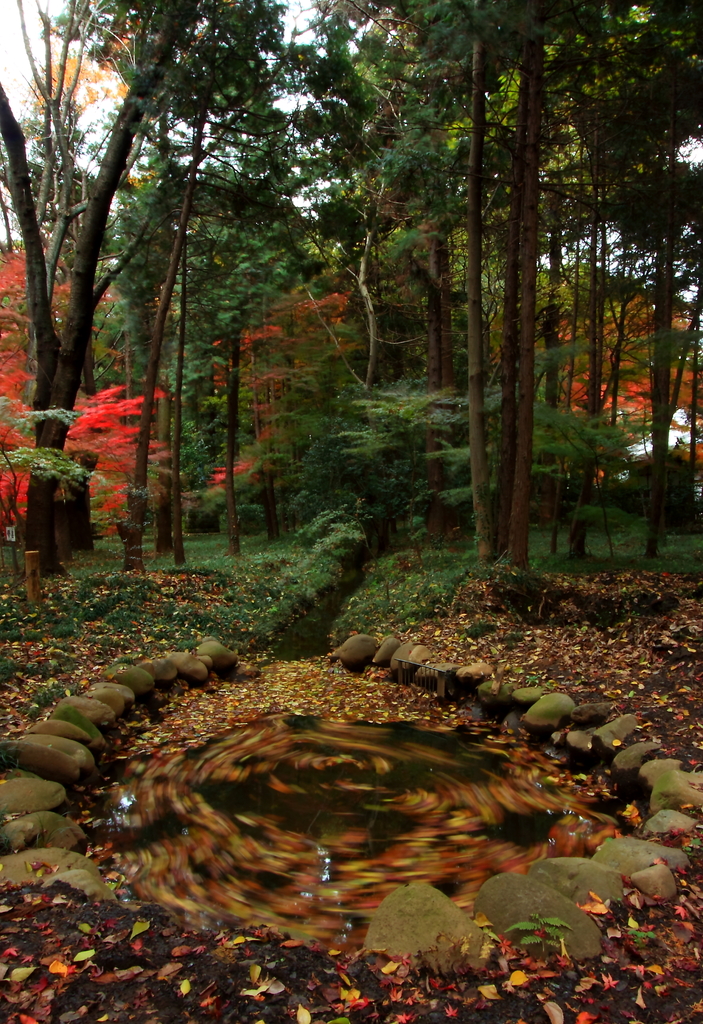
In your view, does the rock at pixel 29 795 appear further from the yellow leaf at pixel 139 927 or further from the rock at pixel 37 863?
the yellow leaf at pixel 139 927

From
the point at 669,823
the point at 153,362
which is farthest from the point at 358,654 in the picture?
the point at 153,362

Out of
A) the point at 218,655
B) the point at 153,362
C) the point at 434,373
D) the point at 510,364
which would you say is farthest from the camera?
the point at 434,373

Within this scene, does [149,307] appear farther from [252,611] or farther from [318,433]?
[252,611]

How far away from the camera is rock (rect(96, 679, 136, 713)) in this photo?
6414mm

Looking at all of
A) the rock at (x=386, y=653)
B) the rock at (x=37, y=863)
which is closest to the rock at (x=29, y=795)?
the rock at (x=37, y=863)

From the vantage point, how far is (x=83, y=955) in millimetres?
2555

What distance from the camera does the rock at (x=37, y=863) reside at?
3.21 meters

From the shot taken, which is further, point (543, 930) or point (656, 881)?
point (656, 881)

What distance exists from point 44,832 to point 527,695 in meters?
4.31

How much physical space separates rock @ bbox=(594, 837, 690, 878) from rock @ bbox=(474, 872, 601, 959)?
0.60m

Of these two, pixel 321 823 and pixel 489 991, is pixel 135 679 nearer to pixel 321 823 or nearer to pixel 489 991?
pixel 321 823

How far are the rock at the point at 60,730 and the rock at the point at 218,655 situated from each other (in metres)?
2.80

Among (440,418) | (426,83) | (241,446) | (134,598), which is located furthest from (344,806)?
(241,446)

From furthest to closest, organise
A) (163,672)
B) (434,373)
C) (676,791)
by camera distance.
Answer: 1. (434,373)
2. (163,672)
3. (676,791)
